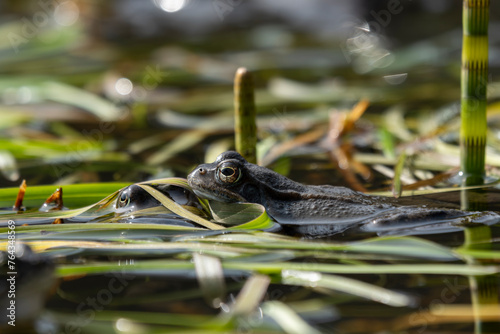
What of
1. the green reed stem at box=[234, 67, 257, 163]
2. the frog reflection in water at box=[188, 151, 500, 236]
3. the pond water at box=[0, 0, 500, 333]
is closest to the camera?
the pond water at box=[0, 0, 500, 333]

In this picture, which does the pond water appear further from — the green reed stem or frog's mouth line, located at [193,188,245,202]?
the green reed stem

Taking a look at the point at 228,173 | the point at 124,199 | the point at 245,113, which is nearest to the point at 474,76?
the point at 245,113

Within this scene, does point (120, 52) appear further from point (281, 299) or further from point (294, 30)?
point (281, 299)

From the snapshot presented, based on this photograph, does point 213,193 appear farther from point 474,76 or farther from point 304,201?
point 474,76

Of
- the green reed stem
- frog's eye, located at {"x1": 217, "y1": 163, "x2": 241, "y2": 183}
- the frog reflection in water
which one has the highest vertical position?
the green reed stem

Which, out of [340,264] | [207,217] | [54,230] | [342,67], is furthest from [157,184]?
[342,67]

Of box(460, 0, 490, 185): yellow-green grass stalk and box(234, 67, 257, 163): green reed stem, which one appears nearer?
box(460, 0, 490, 185): yellow-green grass stalk

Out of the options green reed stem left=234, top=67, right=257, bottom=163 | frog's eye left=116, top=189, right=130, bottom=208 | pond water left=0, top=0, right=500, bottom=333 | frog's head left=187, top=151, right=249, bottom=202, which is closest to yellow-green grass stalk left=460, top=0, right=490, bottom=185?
pond water left=0, top=0, right=500, bottom=333
